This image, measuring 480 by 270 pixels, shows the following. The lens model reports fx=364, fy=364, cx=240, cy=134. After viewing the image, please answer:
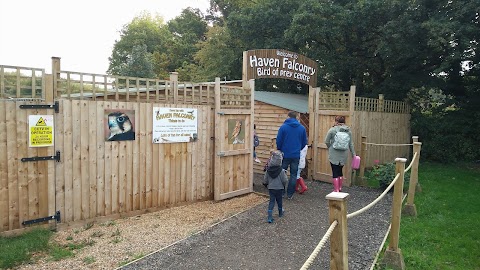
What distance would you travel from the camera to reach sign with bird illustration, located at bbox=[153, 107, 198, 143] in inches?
263

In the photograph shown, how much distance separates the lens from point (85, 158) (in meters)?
5.85

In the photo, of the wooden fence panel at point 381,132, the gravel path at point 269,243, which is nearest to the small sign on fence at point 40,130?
the gravel path at point 269,243

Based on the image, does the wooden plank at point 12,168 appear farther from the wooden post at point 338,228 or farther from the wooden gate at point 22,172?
the wooden post at point 338,228

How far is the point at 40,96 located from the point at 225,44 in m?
19.1

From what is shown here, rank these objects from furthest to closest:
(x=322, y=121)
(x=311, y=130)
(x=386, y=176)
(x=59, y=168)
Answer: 1. (x=311, y=130)
2. (x=322, y=121)
3. (x=386, y=176)
4. (x=59, y=168)

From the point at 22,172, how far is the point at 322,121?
7.14 meters

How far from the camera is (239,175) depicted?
26.6ft

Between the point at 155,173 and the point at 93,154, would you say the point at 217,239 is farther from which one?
the point at 93,154

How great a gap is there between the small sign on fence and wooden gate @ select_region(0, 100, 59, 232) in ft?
0.15

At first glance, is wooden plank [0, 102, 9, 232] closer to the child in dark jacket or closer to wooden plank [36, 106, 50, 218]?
wooden plank [36, 106, 50, 218]

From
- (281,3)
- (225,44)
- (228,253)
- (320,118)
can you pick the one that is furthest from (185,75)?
(228,253)

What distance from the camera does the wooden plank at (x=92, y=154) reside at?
19.2 ft

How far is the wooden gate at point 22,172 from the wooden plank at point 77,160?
31 cm

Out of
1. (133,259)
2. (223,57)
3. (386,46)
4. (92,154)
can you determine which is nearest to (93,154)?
(92,154)
